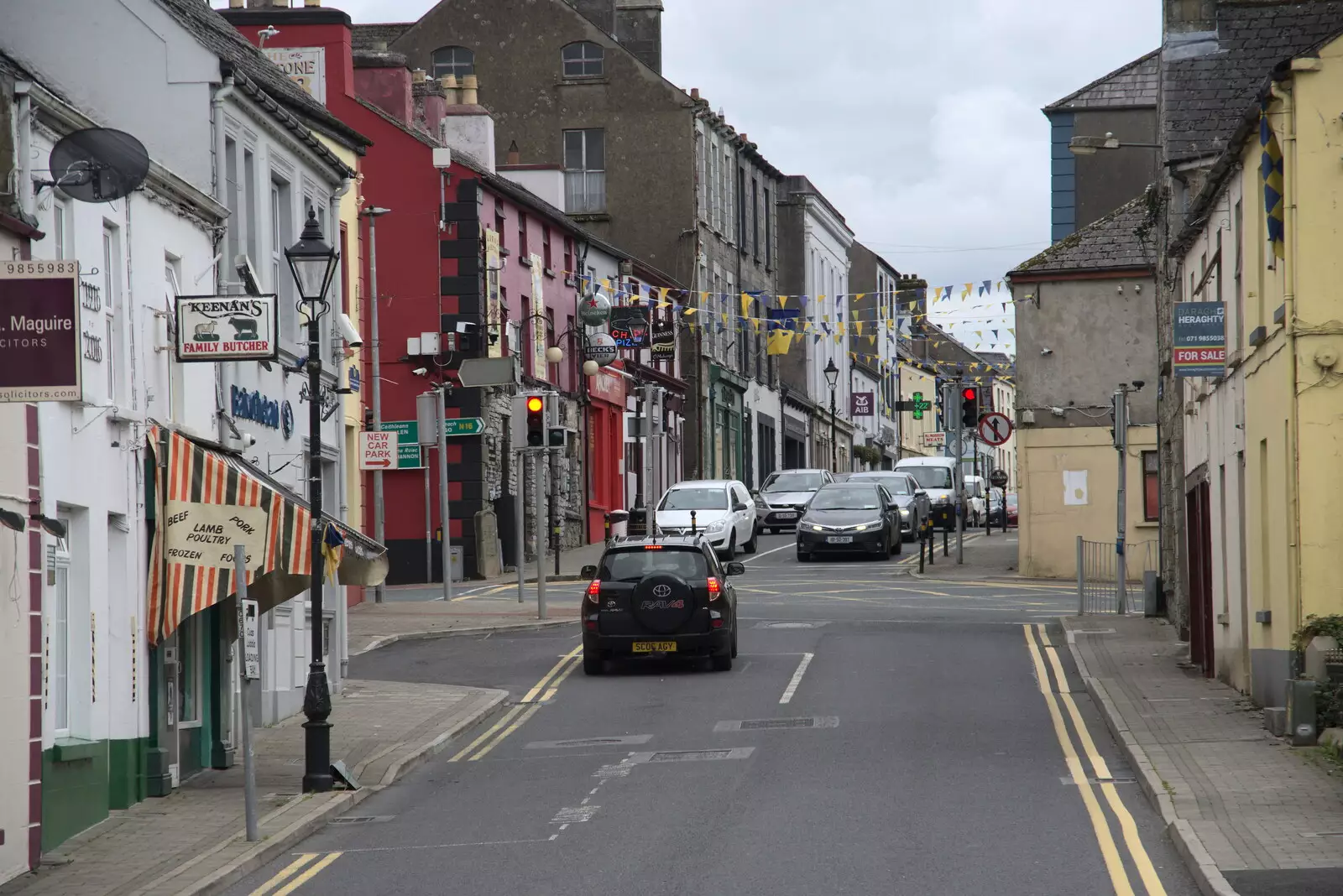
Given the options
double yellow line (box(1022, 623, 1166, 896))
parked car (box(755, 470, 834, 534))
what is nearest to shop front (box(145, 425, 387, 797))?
double yellow line (box(1022, 623, 1166, 896))

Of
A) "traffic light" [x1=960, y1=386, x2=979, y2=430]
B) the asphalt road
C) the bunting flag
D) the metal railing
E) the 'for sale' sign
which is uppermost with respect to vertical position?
the bunting flag

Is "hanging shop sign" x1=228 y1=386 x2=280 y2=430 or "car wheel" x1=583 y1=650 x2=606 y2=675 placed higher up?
"hanging shop sign" x1=228 y1=386 x2=280 y2=430

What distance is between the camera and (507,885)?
12.6 meters

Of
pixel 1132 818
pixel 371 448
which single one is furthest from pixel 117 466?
pixel 371 448

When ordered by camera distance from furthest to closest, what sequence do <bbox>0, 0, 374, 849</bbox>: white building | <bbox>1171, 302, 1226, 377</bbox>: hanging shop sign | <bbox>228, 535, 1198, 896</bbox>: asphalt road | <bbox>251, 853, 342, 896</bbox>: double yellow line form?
<bbox>1171, 302, 1226, 377</bbox>: hanging shop sign
<bbox>0, 0, 374, 849</bbox>: white building
<bbox>251, 853, 342, 896</bbox>: double yellow line
<bbox>228, 535, 1198, 896</bbox>: asphalt road

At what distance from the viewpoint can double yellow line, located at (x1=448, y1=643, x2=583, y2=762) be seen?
19938 millimetres

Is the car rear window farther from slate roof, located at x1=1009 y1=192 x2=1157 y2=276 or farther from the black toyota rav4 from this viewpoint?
slate roof, located at x1=1009 y1=192 x2=1157 y2=276

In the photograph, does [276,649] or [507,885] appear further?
[276,649]

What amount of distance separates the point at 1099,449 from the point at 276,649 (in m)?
21.9

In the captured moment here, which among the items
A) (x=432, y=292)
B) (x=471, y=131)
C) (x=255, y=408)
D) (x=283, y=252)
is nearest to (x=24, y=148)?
(x=255, y=408)

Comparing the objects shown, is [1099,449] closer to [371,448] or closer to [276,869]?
[371,448]

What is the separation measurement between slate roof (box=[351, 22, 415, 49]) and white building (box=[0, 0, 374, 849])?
37.4 metres

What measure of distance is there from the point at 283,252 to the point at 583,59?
39380 millimetres

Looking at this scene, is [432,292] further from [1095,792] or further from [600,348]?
[1095,792]
